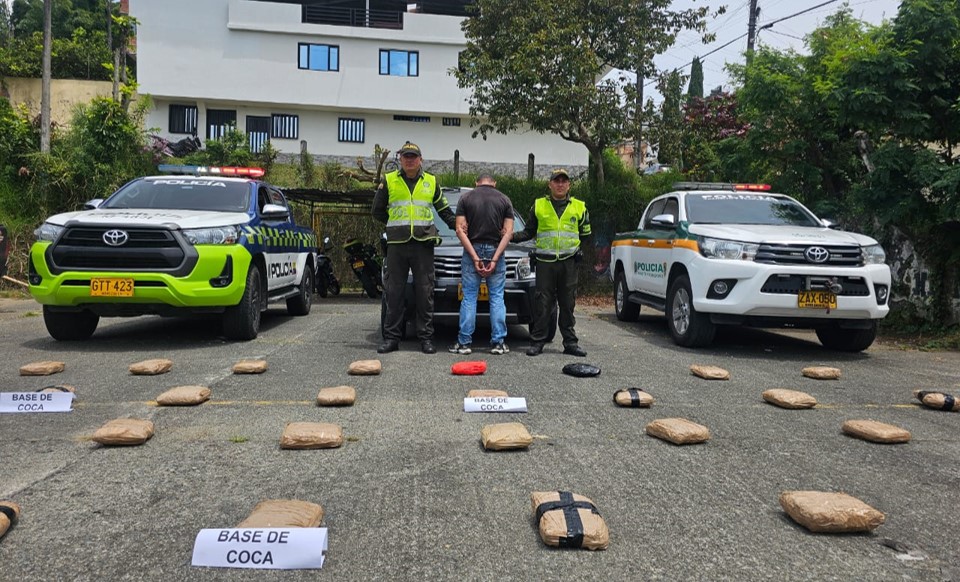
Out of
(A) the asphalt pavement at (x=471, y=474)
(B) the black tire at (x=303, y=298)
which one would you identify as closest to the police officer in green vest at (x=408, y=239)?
(A) the asphalt pavement at (x=471, y=474)

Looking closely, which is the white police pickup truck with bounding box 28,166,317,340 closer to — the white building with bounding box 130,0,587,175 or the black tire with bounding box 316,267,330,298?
the black tire with bounding box 316,267,330,298

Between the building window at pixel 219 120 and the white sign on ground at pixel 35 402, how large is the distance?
28.9 metres

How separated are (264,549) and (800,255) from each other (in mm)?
6269

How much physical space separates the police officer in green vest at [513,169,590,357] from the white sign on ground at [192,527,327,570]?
465 centimetres

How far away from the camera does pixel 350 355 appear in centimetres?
689

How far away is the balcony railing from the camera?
105 feet

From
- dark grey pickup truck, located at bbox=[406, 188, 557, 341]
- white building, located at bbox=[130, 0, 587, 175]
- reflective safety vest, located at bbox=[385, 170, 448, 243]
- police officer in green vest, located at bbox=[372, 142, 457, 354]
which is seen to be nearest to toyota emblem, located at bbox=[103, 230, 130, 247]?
police officer in green vest, located at bbox=[372, 142, 457, 354]

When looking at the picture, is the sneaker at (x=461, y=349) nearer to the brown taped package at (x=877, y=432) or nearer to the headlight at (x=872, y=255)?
the brown taped package at (x=877, y=432)

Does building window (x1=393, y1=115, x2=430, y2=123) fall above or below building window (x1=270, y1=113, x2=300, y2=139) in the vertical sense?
above

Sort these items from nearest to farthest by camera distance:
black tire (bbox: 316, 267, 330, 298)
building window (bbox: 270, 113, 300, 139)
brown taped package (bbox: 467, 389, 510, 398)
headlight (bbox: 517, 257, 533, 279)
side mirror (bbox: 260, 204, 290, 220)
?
brown taped package (bbox: 467, 389, 510, 398), headlight (bbox: 517, 257, 533, 279), side mirror (bbox: 260, 204, 290, 220), black tire (bbox: 316, 267, 330, 298), building window (bbox: 270, 113, 300, 139)

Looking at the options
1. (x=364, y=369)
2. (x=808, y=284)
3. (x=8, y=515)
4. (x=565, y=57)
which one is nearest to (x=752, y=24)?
(x=565, y=57)

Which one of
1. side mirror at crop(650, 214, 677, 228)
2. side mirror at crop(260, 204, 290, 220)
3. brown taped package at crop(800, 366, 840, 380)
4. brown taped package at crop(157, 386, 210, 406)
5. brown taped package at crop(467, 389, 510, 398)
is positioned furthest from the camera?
side mirror at crop(650, 214, 677, 228)

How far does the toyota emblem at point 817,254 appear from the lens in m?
7.20

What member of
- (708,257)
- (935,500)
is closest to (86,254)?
(708,257)
